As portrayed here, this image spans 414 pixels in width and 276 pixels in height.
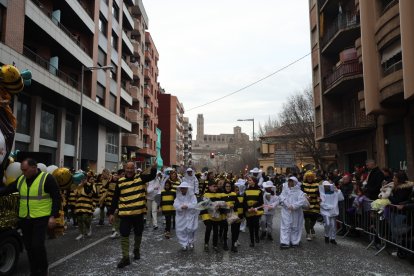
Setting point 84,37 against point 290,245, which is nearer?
point 290,245

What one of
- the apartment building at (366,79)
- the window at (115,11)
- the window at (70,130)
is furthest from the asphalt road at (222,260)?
the window at (115,11)

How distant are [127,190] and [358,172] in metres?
10.5

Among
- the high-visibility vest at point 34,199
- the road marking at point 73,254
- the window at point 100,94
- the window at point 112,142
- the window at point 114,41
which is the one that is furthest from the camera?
the window at point 112,142

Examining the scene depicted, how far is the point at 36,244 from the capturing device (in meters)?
6.00

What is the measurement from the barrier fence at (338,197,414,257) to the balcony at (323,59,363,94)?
12.3m

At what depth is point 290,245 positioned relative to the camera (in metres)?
9.67

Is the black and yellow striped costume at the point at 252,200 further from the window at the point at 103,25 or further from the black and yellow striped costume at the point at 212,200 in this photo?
the window at the point at 103,25

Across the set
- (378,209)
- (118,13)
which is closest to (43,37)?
(118,13)

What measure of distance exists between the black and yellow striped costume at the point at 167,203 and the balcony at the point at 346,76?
14812 millimetres

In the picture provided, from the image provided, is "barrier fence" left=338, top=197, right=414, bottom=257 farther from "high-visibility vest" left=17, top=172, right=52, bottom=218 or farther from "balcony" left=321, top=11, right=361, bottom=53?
"balcony" left=321, top=11, right=361, bottom=53

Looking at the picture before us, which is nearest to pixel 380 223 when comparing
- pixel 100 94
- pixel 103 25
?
pixel 100 94

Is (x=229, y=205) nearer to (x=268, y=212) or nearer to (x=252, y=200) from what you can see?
(x=252, y=200)

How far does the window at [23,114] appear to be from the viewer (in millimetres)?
19806

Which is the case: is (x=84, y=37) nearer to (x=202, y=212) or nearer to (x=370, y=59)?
(x=370, y=59)
